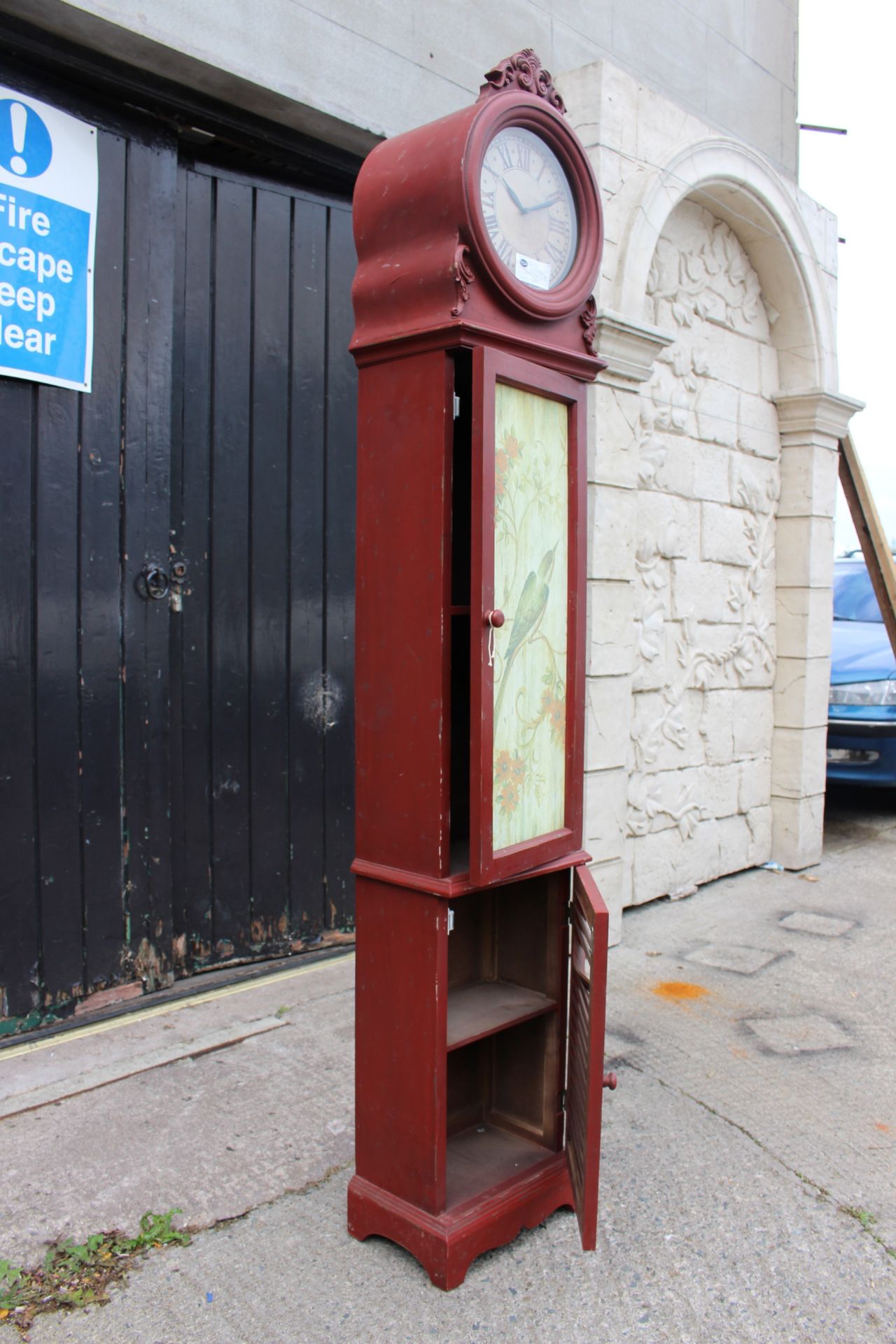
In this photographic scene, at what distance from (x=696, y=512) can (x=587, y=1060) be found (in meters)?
3.37

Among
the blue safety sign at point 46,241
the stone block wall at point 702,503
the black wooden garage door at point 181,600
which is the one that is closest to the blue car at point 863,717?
the stone block wall at point 702,503

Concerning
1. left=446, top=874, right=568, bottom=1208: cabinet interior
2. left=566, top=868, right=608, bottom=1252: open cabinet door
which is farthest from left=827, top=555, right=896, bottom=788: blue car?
left=566, top=868, right=608, bottom=1252: open cabinet door

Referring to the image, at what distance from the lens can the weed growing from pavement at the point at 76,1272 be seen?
2.09 metres

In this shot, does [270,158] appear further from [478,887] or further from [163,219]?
[478,887]

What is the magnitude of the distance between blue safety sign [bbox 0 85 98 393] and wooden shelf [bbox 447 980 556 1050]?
225 cm

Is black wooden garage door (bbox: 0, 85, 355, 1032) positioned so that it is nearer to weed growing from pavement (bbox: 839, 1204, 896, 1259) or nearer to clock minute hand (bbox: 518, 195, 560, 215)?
clock minute hand (bbox: 518, 195, 560, 215)

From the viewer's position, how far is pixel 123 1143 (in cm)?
268

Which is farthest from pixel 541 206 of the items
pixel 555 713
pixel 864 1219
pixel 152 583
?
pixel 864 1219

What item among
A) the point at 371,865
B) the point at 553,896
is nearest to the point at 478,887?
the point at 371,865

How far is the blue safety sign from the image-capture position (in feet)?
10.1

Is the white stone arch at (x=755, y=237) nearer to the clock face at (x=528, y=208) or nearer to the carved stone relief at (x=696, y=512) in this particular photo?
the carved stone relief at (x=696, y=512)

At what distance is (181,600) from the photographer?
3.61 m

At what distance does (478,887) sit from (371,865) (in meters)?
0.28

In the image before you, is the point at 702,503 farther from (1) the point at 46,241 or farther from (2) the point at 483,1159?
(2) the point at 483,1159
